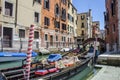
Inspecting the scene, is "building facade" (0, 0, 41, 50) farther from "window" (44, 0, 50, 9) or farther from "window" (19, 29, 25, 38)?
"window" (44, 0, 50, 9)

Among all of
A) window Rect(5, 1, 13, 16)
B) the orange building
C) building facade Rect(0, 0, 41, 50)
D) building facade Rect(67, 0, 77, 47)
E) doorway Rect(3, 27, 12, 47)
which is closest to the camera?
building facade Rect(0, 0, 41, 50)

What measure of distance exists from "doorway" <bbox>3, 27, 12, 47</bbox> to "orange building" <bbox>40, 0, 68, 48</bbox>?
7.64 meters

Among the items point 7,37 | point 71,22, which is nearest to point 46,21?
point 7,37

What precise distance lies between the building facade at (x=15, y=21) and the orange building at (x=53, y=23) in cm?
406

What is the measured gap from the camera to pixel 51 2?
116ft

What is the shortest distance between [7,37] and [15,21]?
2046 millimetres

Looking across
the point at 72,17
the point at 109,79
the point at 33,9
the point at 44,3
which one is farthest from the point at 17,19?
the point at 72,17

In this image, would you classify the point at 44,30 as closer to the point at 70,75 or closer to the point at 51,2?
the point at 51,2

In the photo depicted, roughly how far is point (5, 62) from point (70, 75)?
8554 millimetres

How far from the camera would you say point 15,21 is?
24.7 meters

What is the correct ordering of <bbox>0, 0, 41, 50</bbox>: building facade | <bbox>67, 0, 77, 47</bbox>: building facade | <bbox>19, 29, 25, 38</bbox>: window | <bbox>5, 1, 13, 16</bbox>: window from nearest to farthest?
<bbox>0, 0, 41, 50</bbox>: building facade < <bbox>5, 1, 13, 16</bbox>: window < <bbox>19, 29, 25, 38</bbox>: window < <bbox>67, 0, 77, 47</bbox>: building facade

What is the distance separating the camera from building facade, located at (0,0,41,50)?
23.2 metres

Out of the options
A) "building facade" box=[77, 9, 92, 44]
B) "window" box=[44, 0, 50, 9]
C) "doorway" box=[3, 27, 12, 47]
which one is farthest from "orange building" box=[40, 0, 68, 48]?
"building facade" box=[77, 9, 92, 44]

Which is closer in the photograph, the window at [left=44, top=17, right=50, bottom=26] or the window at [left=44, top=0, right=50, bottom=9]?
the window at [left=44, top=17, right=50, bottom=26]
